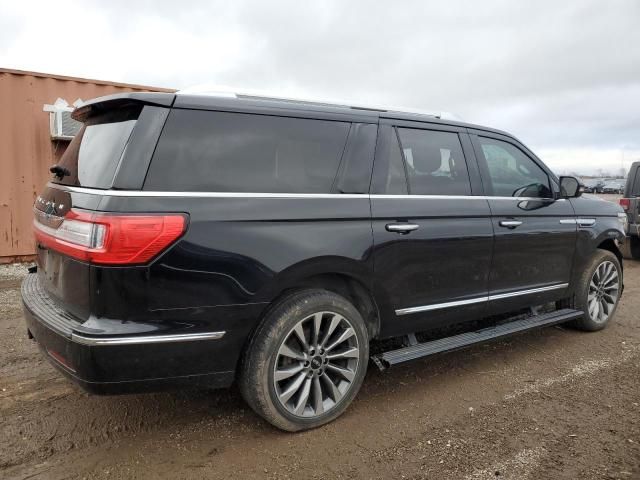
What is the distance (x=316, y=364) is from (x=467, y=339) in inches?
52.6

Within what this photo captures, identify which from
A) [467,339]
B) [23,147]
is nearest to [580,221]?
[467,339]

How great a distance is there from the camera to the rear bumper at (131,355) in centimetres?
237

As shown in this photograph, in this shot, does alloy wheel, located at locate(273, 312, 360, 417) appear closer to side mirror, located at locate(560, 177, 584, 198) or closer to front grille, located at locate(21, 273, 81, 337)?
front grille, located at locate(21, 273, 81, 337)

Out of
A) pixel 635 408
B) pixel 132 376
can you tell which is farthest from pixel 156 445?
pixel 635 408

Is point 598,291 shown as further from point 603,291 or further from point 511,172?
point 511,172

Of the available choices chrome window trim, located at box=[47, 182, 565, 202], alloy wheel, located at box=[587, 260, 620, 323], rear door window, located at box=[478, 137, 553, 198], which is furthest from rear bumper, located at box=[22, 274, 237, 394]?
alloy wheel, located at box=[587, 260, 620, 323]

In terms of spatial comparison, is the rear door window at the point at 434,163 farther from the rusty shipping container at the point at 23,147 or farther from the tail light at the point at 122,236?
the rusty shipping container at the point at 23,147

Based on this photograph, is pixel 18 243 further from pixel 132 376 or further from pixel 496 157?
pixel 496 157

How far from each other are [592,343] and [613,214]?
1.31m

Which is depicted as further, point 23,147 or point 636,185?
point 636,185

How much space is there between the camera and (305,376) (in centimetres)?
294

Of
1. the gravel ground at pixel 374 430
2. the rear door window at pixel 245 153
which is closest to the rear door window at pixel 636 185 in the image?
the gravel ground at pixel 374 430

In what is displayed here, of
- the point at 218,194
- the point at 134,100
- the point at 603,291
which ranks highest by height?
the point at 134,100

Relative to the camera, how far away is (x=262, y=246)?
8.74 ft
